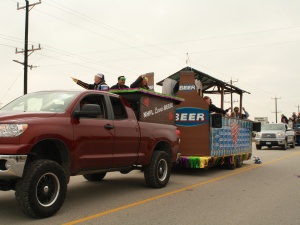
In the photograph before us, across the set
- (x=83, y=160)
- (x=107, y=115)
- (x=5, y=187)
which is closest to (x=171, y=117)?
(x=107, y=115)

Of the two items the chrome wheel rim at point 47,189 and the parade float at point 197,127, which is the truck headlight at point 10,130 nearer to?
the chrome wheel rim at point 47,189

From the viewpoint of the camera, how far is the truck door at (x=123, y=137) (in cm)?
660

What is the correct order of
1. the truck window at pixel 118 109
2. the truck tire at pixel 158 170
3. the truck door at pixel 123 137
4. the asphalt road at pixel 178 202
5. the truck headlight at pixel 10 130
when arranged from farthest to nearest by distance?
the truck tire at pixel 158 170
the truck window at pixel 118 109
the truck door at pixel 123 137
the asphalt road at pixel 178 202
the truck headlight at pixel 10 130

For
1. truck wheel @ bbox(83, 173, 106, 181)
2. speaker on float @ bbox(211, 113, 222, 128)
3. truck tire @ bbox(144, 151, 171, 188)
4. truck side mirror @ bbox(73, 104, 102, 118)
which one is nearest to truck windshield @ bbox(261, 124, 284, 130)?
speaker on float @ bbox(211, 113, 222, 128)

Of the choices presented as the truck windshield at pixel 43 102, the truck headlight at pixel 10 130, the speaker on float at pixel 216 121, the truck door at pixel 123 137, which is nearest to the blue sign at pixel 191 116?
the speaker on float at pixel 216 121

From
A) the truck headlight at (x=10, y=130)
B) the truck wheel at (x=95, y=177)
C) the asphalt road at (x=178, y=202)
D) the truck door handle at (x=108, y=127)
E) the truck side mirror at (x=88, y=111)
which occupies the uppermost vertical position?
the truck side mirror at (x=88, y=111)

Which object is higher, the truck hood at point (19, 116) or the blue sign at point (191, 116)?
the blue sign at point (191, 116)

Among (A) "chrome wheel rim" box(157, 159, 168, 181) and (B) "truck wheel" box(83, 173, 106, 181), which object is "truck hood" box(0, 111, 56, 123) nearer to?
(A) "chrome wheel rim" box(157, 159, 168, 181)

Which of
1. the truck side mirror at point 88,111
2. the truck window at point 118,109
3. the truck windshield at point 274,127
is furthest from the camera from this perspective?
the truck windshield at point 274,127

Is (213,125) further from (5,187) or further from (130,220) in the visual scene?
(5,187)

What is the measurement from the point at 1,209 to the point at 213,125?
19.7 ft

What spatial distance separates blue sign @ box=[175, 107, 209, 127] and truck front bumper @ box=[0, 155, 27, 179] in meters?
6.09

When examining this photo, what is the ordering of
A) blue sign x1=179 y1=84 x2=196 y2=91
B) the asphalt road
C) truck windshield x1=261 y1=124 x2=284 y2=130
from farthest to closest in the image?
truck windshield x1=261 y1=124 x2=284 y2=130, blue sign x1=179 y1=84 x2=196 y2=91, the asphalt road

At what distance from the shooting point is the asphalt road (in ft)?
17.4
